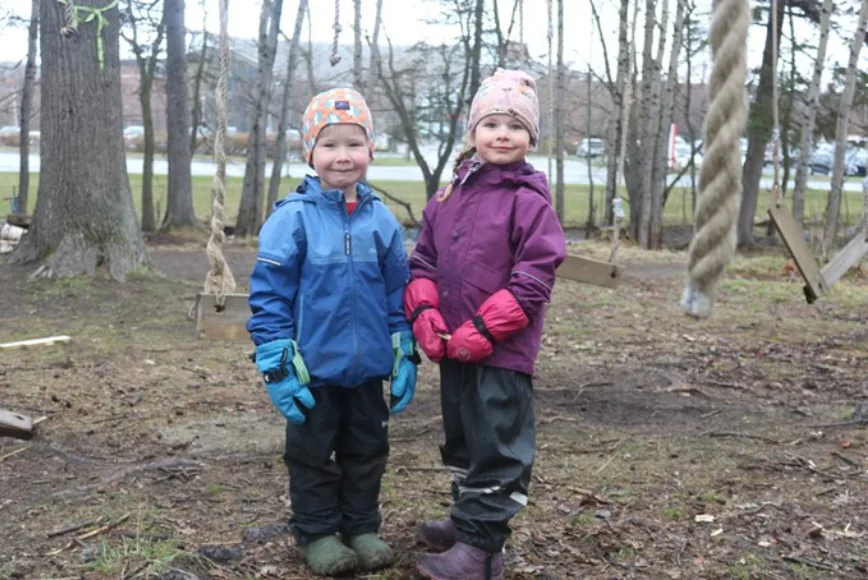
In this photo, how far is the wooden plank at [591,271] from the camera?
5266mm

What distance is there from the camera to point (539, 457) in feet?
14.9

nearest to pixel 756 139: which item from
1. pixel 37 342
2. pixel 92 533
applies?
pixel 37 342

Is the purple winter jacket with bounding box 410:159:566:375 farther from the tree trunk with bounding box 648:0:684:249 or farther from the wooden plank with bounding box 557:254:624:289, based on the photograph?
the tree trunk with bounding box 648:0:684:249

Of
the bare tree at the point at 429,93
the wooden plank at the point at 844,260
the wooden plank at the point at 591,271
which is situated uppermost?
the bare tree at the point at 429,93

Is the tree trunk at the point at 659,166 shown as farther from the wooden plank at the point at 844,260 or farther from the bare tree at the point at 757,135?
the wooden plank at the point at 844,260

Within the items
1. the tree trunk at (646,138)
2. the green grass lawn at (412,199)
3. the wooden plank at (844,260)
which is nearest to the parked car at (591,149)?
the green grass lawn at (412,199)

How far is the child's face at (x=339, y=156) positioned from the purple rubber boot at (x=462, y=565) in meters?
1.22

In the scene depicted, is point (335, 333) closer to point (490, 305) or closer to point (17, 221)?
point (490, 305)

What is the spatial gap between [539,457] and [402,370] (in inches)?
60.8

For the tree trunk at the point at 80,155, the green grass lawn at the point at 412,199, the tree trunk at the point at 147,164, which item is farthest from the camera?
the green grass lawn at the point at 412,199

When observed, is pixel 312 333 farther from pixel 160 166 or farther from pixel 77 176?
pixel 160 166

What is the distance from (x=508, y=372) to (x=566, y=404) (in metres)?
2.55

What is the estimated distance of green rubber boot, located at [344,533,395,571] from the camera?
10.6 ft

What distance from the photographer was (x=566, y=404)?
5.51m
